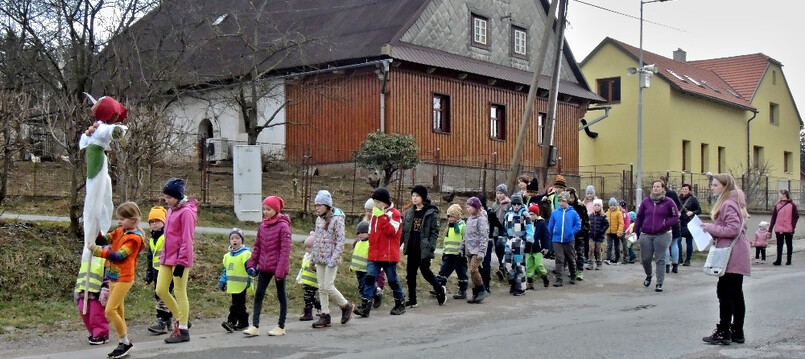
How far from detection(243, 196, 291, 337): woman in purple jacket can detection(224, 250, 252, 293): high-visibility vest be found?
1.27 ft

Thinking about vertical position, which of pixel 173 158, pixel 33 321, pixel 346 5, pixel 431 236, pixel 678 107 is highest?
pixel 346 5

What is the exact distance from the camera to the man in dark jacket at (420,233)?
509 inches

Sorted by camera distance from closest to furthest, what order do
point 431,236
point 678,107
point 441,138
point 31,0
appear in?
point 431,236
point 31,0
point 441,138
point 678,107

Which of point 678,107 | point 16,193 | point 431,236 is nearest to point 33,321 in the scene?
point 431,236

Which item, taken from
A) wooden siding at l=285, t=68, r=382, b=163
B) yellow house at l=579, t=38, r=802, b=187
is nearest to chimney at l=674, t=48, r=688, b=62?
yellow house at l=579, t=38, r=802, b=187

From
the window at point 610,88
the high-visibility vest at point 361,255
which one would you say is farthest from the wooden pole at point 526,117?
the window at point 610,88

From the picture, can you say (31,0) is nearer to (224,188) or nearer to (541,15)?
(224,188)

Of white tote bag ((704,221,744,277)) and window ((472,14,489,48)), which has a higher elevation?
window ((472,14,489,48))

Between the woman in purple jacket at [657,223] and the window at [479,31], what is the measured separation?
62.5ft

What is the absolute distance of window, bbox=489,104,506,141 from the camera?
113 feet

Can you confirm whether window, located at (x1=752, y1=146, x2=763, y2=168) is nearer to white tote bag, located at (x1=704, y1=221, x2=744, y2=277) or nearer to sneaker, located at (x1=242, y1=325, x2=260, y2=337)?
white tote bag, located at (x1=704, y1=221, x2=744, y2=277)

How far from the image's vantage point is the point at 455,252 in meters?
13.9

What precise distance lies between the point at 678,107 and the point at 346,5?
18.8m

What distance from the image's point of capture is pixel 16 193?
18.5 m
